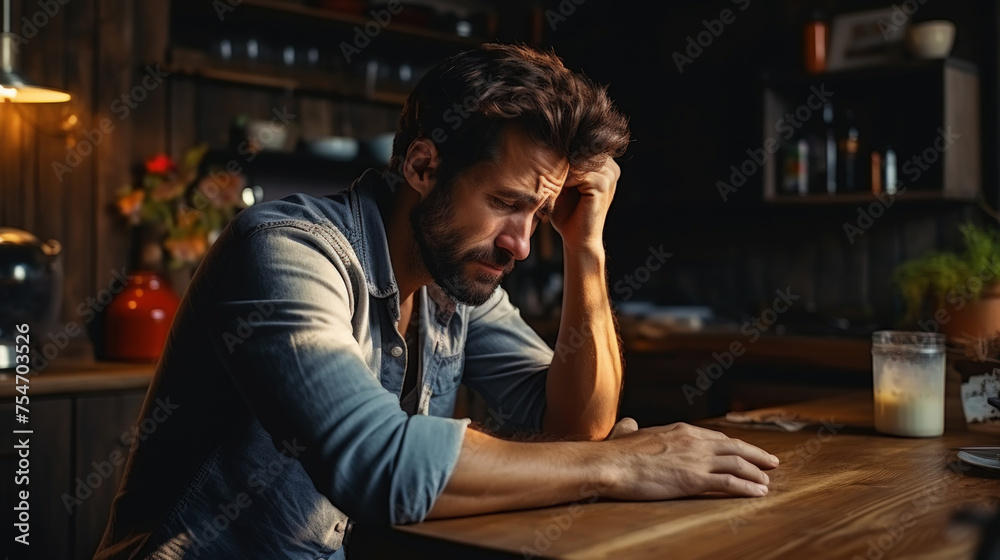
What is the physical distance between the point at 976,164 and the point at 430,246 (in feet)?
9.56

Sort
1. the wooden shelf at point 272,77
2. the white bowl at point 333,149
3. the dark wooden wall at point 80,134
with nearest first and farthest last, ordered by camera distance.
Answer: the dark wooden wall at point 80,134, the wooden shelf at point 272,77, the white bowl at point 333,149

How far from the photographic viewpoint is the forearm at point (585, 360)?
5.38 ft

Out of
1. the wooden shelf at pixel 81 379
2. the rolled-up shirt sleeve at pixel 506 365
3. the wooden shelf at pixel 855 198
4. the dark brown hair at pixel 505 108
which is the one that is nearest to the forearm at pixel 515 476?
the dark brown hair at pixel 505 108

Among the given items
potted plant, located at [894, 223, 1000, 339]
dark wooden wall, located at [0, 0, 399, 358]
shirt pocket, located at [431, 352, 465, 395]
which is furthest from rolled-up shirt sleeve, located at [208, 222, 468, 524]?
dark wooden wall, located at [0, 0, 399, 358]

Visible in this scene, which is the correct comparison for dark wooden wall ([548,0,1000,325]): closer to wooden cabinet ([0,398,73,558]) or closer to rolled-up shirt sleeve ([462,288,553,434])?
rolled-up shirt sleeve ([462,288,553,434])

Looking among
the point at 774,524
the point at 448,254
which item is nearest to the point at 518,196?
the point at 448,254

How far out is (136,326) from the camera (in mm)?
3027

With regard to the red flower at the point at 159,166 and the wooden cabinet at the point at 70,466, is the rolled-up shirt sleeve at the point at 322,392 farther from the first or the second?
the red flower at the point at 159,166

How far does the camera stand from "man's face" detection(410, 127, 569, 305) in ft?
4.61

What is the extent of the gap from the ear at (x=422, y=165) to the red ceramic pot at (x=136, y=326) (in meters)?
1.77

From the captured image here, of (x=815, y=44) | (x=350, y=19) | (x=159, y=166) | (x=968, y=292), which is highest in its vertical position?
(x=350, y=19)

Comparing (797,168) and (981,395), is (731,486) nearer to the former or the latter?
(981,395)

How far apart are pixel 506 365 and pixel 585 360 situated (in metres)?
0.18

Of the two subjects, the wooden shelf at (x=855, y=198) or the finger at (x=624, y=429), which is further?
the wooden shelf at (x=855, y=198)
